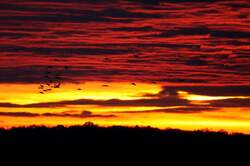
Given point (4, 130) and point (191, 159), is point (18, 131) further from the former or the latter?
point (191, 159)

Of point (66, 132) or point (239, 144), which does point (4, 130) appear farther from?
point (239, 144)

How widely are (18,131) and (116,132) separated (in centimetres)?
442

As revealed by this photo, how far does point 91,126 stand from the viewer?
112 meters

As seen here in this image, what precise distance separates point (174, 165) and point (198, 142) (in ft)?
12.8

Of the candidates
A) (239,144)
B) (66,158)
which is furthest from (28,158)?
(239,144)

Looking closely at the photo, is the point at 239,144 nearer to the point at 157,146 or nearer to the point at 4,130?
the point at 157,146

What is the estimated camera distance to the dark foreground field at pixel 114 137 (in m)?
111

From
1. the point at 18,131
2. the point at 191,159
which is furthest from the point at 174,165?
the point at 18,131

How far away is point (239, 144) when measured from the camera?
110875 millimetres

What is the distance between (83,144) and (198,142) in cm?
516

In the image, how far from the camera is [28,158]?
353 feet

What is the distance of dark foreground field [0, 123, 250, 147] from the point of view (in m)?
111

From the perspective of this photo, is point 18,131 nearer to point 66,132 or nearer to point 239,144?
point 66,132

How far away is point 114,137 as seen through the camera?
11106 cm
